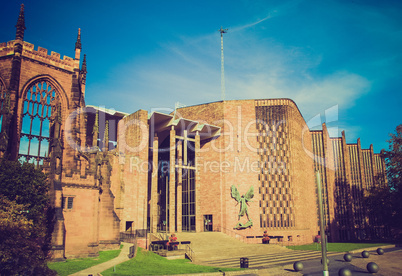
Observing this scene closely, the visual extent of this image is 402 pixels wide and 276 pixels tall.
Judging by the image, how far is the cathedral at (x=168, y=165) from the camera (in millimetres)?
28250

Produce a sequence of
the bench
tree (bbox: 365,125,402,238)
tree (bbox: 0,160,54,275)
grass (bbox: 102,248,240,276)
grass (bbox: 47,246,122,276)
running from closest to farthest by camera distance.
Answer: tree (bbox: 0,160,54,275), grass (bbox: 102,248,240,276), grass (bbox: 47,246,122,276), the bench, tree (bbox: 365,125,402,238)

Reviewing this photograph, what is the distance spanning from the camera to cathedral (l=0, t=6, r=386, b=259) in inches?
1112

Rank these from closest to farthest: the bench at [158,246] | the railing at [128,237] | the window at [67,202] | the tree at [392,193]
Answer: the window at [67,202] → the bench at [158,246] → the railing at [128,237] → the tree at [392,193]

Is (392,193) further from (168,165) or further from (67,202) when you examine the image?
(67,202)

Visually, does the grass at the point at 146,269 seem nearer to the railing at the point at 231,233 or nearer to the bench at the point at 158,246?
the bench at the point at 158,246

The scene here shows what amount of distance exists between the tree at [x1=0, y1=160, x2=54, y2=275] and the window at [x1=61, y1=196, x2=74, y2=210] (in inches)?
76.8

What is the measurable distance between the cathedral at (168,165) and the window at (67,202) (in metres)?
0.09

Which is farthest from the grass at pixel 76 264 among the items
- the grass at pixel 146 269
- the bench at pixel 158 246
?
the bench at pixel 158 246

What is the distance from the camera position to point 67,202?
86.6 ft

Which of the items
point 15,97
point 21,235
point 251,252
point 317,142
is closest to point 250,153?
point 251,252

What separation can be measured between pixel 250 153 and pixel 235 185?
600cm

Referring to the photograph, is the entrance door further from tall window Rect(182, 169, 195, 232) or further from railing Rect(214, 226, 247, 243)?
tall window Rect(182, 169, 195, 232)

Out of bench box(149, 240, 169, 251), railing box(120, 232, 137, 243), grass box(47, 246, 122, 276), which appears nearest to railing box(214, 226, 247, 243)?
railing box(120, 232, 137, 243)

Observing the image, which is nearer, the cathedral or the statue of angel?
the cathedral
